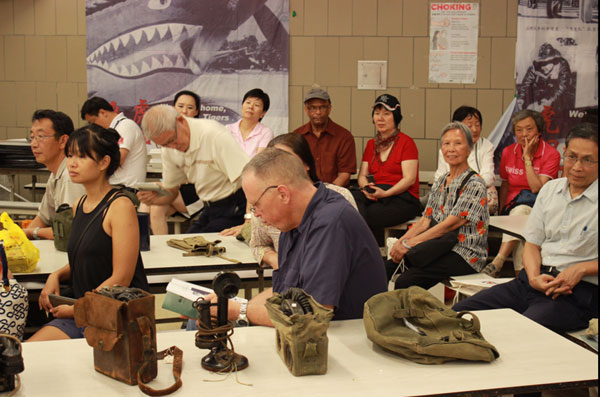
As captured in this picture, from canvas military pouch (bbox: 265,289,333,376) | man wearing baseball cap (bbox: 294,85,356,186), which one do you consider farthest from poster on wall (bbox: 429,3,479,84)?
canvas military pouch (bbox: 265,289,333,376)

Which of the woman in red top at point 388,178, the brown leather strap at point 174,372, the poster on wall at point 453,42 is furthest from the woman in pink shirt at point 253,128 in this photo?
the brown leather strap at point 174,372

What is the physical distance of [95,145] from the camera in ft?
10.0

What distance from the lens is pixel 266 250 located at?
344 cm

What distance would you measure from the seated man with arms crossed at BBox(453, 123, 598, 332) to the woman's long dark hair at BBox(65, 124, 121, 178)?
1.86 metres

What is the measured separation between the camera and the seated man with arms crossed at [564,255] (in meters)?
3.07

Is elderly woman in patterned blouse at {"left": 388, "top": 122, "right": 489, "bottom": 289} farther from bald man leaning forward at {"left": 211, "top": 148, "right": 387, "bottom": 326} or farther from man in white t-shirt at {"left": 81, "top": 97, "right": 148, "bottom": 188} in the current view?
man in white t-shirt at {"left": 81, "top": 97, "right": 148, "bottom": 188}

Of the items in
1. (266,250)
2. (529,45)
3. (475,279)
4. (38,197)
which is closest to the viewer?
(266,250)

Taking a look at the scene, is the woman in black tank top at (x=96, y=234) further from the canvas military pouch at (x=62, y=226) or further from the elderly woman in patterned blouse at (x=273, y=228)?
the elderly woman in patterned blouse at (x=273, y=228)

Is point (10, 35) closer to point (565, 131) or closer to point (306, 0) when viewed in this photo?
point (306, 0)

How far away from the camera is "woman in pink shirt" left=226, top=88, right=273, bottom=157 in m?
6.22

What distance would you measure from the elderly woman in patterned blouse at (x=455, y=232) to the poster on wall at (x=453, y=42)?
3.08 m

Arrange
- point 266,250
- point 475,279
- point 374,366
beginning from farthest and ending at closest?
point 475,279 < point 266,250 < point 374,366

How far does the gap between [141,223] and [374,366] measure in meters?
2.10

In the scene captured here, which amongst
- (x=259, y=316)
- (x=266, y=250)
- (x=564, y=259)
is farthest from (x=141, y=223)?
(x=564, y=259)
